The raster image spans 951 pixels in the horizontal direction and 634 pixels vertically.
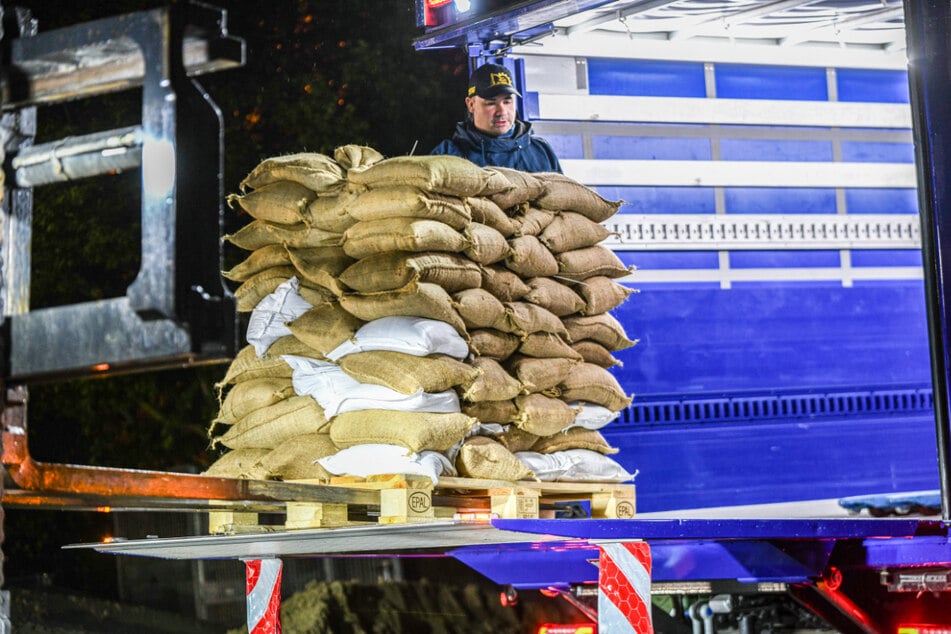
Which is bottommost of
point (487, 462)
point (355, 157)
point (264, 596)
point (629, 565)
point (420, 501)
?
point (264, 596)

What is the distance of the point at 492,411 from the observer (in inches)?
203

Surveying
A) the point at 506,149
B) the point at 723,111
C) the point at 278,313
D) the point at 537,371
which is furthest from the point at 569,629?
the point at 723,111

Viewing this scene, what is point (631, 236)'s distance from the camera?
641 cm

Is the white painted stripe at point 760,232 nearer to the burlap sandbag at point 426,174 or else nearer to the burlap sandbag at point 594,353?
the burlap sandbag at point 594,353

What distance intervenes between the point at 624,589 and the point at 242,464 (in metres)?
2.07

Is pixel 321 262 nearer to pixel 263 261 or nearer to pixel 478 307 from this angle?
pixel 263 261

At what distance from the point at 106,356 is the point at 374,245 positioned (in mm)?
3562

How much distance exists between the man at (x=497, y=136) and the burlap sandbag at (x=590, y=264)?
589mm

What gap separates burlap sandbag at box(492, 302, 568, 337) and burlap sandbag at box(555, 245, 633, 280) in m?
0.27

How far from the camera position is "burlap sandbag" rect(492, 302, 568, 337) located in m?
5.16

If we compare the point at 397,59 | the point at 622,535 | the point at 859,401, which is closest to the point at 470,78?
the point at 397,59

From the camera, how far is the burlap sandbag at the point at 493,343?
199 inches

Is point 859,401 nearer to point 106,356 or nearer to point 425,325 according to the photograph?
point 425,325

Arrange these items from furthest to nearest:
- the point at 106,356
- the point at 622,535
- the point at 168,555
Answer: the point at 168,555, the point at 622,535, the point at 106,356
